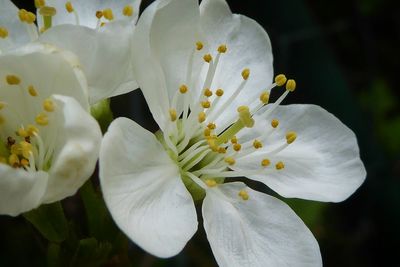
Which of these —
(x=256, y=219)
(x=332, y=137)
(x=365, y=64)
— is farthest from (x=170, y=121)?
(x=365, y=64)

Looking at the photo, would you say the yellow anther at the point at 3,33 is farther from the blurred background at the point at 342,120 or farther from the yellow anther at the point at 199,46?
the blurred background at the point at 342,120

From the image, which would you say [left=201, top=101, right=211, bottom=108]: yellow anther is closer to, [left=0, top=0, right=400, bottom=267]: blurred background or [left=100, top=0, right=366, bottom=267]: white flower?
[left=100, top=0, right=366, bottom=267]: white flower

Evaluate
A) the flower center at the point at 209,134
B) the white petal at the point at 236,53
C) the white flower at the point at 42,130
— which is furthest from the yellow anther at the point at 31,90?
the white petal at the point at 236,53

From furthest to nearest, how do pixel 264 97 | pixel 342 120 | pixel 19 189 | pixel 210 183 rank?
pixel 342 120
pixel 264 97
pixel 210 183
pixel 19 189

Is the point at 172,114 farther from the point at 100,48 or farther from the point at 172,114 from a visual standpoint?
the point at 100,48

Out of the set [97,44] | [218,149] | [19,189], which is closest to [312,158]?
[218,149]
